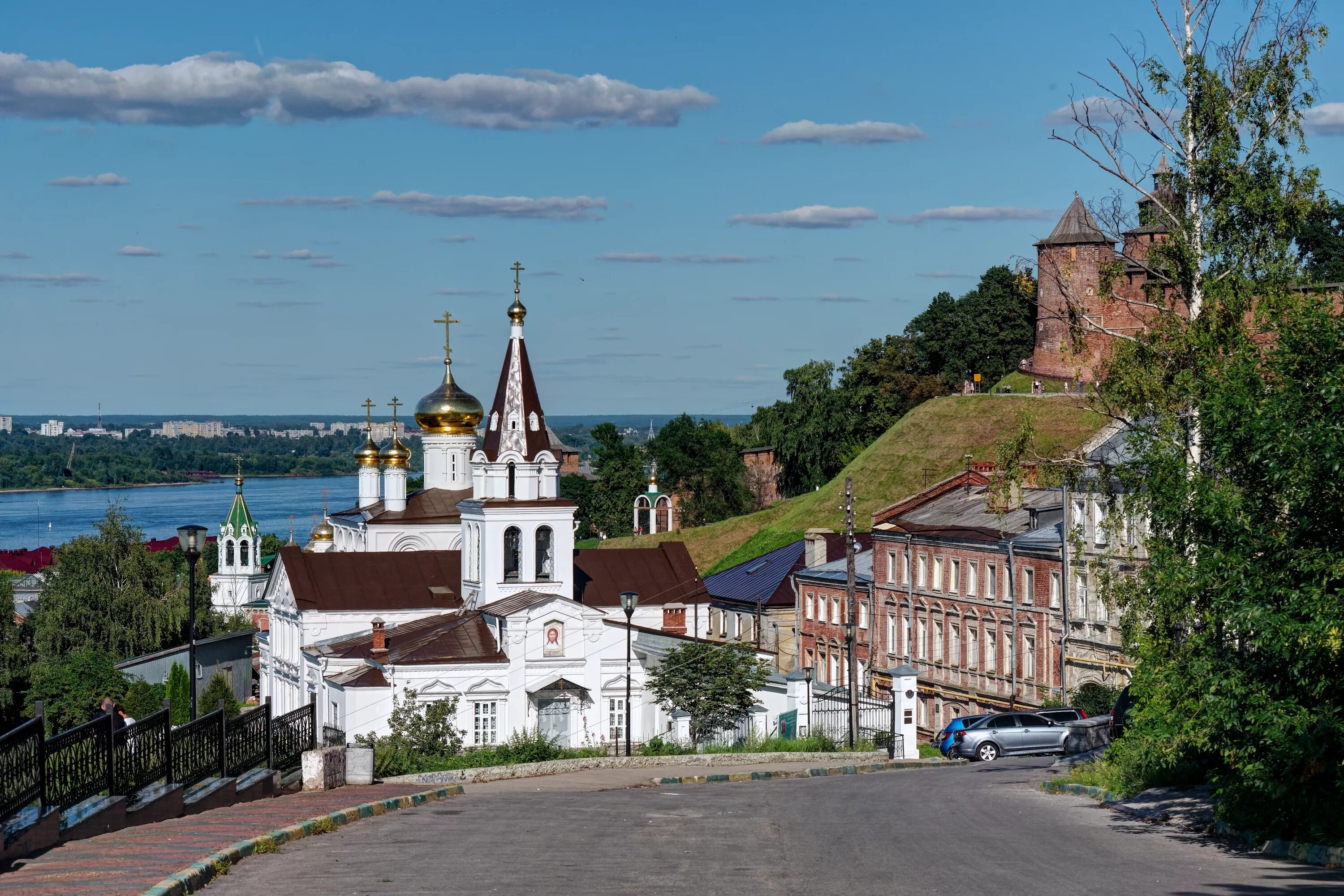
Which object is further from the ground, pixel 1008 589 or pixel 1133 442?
pixel 1133 442

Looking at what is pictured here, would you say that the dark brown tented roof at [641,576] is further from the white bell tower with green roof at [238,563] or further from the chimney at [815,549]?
the white bell tower with green roof at [238,563]

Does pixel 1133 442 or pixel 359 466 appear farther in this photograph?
pixel 359 466

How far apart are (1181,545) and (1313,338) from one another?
3.68 m

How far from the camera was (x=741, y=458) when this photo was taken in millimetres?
111125

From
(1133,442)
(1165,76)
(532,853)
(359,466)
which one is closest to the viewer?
(532,853)

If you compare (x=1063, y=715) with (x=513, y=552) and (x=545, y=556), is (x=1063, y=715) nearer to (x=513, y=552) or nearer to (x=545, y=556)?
(x=545, y=556)

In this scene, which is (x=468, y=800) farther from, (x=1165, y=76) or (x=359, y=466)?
(x=359, y=466)

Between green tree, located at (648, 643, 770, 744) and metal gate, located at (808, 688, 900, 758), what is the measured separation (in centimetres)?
148

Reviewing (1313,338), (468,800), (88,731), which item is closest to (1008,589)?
(468,800)

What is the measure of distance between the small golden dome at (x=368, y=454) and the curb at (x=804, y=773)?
37.8 m

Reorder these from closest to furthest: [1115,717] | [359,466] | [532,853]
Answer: [532,853]
[1115,717]
[359,466]

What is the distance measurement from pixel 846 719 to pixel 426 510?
27.2 metres

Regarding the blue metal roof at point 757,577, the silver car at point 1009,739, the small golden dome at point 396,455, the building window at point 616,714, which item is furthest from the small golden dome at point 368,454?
the silver car at point 1009,739

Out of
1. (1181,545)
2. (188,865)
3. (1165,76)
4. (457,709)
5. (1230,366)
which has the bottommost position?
(457,709)
